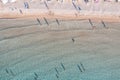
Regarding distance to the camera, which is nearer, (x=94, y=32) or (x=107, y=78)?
(x=107, y=78)

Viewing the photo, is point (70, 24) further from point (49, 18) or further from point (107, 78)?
point (107, 78)

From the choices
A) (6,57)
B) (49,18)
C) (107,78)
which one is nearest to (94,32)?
(49,18)

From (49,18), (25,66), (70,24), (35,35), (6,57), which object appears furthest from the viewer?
(49,18)

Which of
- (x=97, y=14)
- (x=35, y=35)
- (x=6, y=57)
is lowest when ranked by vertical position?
(x=97, y=14)

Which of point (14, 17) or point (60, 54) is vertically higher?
point (60, 54)

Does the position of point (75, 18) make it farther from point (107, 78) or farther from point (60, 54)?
point (107, 78)

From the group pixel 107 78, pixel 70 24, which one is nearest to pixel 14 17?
pixel 70 24

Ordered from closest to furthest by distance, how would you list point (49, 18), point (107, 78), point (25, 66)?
1. point (107, 78)
2. point (25, 66)
3. point (49, 18)
